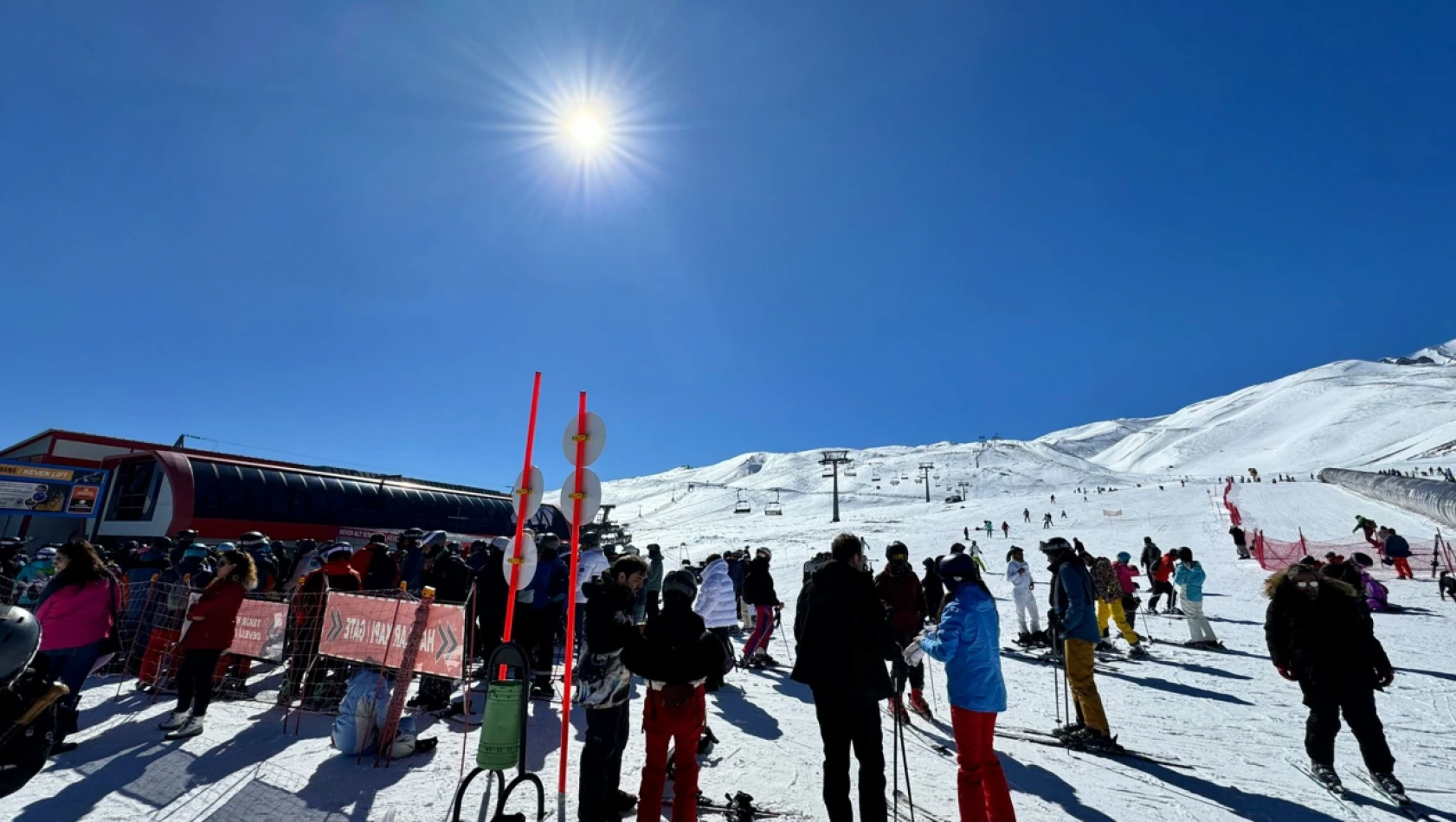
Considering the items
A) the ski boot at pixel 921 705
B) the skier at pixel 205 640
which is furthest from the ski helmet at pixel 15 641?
the ski boot at pixel 921 705

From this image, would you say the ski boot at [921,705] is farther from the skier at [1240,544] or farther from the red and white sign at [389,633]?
the skier at [1240,544]

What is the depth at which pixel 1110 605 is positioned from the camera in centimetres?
1246

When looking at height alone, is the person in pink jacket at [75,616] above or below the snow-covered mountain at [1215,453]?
below

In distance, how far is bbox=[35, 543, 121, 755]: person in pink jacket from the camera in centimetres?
571

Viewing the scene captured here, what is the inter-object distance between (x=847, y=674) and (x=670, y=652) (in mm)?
1182

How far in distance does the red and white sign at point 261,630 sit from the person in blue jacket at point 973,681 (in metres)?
7.82

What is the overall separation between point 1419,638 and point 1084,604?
11.3 m

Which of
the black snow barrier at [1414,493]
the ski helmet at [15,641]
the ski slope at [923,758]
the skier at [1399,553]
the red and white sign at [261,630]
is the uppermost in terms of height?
the black snow barrier at [1414,493]

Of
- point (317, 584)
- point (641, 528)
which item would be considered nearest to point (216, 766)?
point (317, 584)

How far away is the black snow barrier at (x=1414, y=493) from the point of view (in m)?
27.5

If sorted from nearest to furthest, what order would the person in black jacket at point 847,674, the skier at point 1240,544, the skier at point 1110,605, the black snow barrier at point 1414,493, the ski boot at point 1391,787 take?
the person in black jacket at point 847,674, the ski boot at point 1391,787, the skier at point 1110,605, the skier at point 1240,544, the black snow barrier at point 1414,493

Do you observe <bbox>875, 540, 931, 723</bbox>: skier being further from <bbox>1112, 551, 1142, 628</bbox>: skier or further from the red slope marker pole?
<bbox>1112, 551, 1142, 628</bbox>: skier

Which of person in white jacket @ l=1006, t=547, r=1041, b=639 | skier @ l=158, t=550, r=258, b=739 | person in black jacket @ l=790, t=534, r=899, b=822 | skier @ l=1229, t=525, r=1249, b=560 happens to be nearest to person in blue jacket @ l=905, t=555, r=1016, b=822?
person in black jacket @ l=790, t=534, r=899, b=822

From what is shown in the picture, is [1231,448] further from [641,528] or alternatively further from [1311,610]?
[1311,610]
